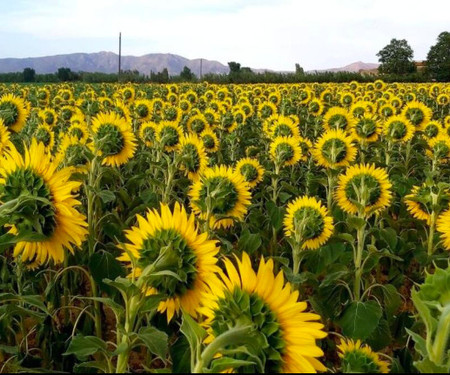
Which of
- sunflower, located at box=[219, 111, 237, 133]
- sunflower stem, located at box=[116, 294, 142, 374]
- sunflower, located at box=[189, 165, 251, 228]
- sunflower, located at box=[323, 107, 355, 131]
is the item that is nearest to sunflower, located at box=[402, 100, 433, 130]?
sunflower, located at box=[323, 107, 355, 131]

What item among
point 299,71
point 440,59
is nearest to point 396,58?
point 440,59

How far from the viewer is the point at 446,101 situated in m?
12.9

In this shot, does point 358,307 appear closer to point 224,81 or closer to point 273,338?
point 273,338

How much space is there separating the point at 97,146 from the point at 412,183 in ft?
9.44

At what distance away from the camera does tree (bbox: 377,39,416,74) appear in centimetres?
4962

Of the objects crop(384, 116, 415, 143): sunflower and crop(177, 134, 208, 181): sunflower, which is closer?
crop(177, 134, 208, 181): sunflower

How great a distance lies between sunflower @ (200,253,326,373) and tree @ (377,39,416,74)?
49.7m

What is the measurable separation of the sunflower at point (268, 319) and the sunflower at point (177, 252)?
408 mm

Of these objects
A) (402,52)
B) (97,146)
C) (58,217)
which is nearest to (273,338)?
(58,217)

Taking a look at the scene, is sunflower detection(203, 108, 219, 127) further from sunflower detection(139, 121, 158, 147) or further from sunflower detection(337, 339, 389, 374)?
sunflower detection(337, 339, 389, 374)

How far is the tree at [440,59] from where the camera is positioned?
42825 millimetres

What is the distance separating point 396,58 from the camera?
188 feet

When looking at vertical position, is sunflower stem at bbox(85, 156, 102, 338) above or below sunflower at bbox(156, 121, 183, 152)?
below

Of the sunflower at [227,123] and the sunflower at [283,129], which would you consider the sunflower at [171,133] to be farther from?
the sunflower at [227,123]
